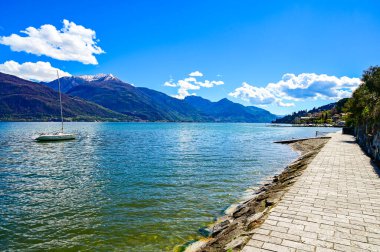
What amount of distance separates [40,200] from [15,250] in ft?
22.6

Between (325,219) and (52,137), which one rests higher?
(325,219)

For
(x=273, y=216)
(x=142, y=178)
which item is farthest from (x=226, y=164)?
(x=273, y=216)

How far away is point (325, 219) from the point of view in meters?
8.81

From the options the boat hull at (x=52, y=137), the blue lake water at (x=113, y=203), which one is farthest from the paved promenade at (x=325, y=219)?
the boat hull at (x=52, y=137)

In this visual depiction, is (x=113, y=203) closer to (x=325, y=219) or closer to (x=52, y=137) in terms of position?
(x=325, y=219)

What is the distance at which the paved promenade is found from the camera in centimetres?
700

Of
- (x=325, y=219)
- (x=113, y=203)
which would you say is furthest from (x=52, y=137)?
(x=325, y=219)

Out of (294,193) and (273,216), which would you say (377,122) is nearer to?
(294,193)

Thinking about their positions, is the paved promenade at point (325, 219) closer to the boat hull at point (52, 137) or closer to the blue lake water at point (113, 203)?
the blue lake water at point (113, 203)

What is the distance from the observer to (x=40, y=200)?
17156mm

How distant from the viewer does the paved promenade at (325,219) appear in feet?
23.0

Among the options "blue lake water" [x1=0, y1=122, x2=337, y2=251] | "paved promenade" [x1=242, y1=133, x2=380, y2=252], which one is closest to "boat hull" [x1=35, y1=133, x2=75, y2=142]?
"blue lake water" [x1=0, y1=122, x2=337, y2=251]

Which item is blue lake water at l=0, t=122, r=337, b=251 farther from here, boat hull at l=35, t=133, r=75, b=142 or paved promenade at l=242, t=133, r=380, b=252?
boat hull at l=35, t=133, r=75, b=142

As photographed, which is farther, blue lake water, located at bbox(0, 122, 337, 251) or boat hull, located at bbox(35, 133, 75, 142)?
boat hull, located at bbox(35, 133, 75, 142)
